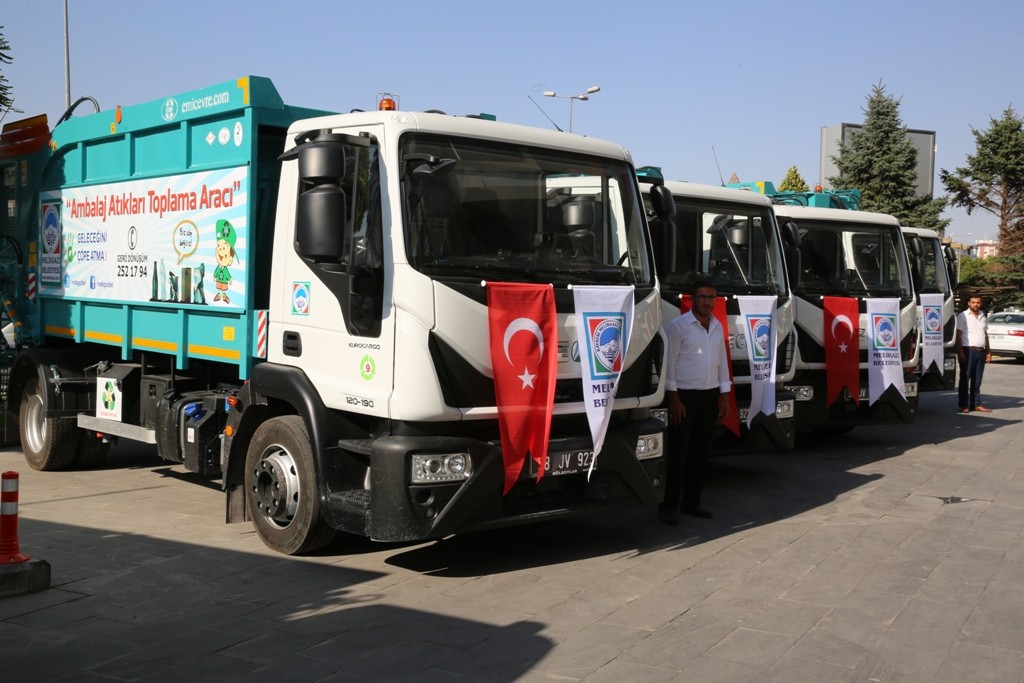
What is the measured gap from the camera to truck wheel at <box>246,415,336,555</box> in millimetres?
6617

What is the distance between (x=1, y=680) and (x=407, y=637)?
1850mm

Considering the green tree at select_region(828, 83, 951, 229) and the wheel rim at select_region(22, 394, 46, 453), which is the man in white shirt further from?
the green tree at select_region(828, 83, 951, 229)

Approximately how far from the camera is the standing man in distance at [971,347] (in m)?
16.3

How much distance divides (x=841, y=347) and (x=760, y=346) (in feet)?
6.83

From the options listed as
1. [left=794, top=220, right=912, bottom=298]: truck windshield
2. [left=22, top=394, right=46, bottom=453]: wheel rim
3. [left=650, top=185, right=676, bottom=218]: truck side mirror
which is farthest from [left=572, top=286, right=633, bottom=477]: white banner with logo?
[left=22, top=394, right=46, bottom=453]: wheel rim

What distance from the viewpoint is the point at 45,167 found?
10.2 m

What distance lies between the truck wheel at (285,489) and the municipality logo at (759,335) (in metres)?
4.47

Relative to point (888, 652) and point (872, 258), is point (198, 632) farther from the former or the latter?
point (872, 258)

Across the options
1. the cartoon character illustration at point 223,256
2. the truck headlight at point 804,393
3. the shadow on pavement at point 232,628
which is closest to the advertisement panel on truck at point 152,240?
the cartoon character illustration at point 223,256

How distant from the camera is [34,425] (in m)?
10.3

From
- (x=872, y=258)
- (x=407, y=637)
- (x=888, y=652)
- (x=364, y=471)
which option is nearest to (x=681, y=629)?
(x=888, y=652)

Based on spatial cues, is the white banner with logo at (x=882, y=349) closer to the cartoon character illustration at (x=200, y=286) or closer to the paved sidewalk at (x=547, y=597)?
the paved sidewalk at (x=547, y=597)

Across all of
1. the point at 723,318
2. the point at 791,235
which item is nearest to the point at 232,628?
the point at 723,318

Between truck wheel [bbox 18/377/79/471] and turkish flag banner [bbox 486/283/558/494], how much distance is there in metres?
5.56
